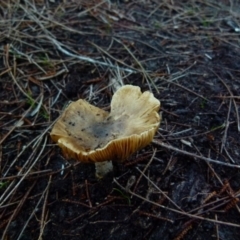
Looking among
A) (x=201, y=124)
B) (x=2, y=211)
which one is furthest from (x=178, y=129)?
(x=2, y=211)

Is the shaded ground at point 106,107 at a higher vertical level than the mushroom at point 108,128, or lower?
lower

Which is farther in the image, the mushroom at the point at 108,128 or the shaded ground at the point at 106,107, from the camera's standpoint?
the shaded ground at the point at 106,107

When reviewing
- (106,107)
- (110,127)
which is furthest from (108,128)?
(106,107)

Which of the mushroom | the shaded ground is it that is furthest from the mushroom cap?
the shaded ground

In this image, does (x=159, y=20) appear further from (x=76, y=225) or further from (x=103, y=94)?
(x=76, y=225)

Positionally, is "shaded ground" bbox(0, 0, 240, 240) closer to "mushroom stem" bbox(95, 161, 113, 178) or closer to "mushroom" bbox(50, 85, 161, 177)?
"mushroom stem" bbox(95, 161, 113, 178)

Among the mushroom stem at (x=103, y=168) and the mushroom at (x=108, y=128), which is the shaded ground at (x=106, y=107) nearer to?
the mushroom stem at (x=103, y=168)

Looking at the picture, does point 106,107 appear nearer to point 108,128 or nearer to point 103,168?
point 108,128

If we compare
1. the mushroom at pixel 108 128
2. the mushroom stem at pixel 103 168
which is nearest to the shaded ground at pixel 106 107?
the mushroom stem at pixel 103 168
